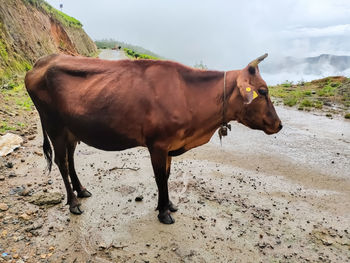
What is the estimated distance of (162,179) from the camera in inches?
157

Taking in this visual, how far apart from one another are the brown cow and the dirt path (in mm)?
613

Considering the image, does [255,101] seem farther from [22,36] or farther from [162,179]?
[22,36]

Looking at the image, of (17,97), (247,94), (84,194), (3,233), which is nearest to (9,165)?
(84,194)

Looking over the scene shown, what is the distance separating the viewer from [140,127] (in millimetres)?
3730

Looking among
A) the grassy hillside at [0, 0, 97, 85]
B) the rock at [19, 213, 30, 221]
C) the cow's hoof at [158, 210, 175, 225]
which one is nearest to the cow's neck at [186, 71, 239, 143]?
the cow's hoof at [158, 210, 175, 225]

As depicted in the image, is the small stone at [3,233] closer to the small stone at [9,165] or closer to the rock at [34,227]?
the rock at [34,227]

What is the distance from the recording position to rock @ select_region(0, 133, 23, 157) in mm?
5945

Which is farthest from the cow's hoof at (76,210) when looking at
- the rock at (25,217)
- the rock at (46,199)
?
the rock at (25,217)

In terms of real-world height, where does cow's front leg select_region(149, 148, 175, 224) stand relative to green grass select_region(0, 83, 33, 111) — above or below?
below

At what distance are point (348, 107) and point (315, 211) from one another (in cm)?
1003

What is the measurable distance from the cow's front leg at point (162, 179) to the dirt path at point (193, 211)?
0.14 metres

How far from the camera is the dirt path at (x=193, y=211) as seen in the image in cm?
354

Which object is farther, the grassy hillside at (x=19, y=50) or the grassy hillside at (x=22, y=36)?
the grassy hillside at (x=22, y=36)

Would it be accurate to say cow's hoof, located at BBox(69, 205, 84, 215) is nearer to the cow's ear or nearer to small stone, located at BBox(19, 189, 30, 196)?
small stone, located at BBox(19, 189, 30, 196)
